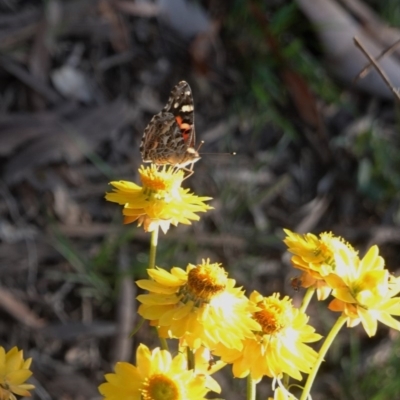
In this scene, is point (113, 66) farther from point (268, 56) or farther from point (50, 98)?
point (268, 56)

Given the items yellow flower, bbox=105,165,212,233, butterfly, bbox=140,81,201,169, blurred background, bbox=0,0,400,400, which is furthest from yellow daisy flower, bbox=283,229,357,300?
blurred background, bbox=0,0,400,400

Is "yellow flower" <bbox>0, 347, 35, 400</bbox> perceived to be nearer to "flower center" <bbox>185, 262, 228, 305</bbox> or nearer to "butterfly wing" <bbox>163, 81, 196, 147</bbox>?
"flower center" <bbox>185, 262, 228, 305</bbox>

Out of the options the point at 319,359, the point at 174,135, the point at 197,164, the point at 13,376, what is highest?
the point at 319,359

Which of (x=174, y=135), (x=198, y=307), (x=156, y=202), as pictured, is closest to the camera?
(x=198, y=307)

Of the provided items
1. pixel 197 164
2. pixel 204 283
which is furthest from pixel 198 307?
pixel 197 164

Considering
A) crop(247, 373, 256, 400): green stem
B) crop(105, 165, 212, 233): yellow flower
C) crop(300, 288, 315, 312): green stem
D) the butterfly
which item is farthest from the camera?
the butterfly

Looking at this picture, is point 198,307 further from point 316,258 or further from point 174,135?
point 174,135
